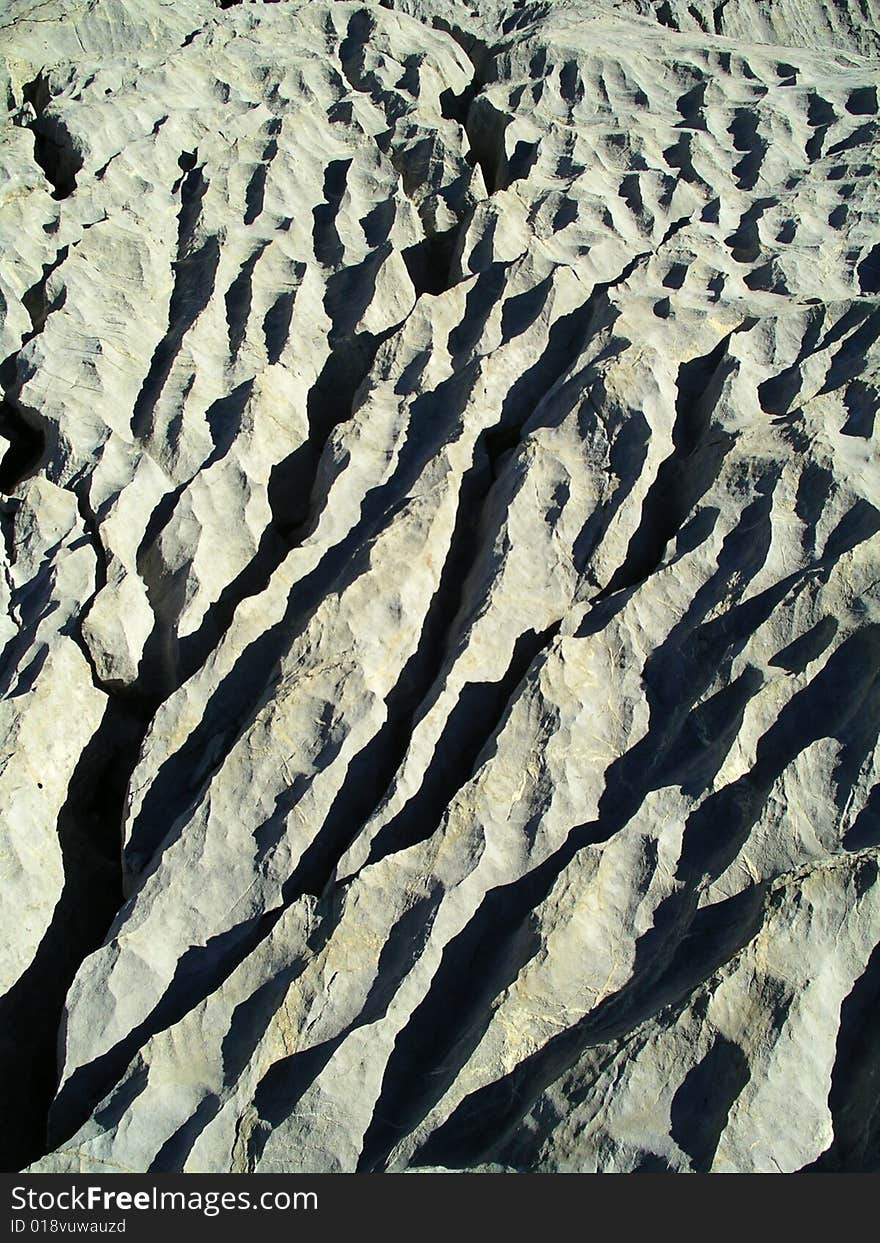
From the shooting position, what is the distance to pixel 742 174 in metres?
13.0

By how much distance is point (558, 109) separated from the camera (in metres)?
14.1

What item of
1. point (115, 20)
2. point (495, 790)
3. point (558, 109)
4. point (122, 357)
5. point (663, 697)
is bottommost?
point (495, 790)

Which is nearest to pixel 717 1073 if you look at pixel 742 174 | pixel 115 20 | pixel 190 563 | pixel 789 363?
pixel 190 563

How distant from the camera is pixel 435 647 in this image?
320 inches

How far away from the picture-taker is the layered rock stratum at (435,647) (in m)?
6.02

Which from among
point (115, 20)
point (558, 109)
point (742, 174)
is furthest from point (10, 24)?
point (742, 174)

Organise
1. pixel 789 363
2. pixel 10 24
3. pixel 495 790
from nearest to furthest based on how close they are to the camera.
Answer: pixel 495 790, pixel 789 363, pixel 10 24

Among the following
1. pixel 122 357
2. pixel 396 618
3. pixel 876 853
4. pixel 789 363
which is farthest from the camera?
pixel 122 357

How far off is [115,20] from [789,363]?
10650mm

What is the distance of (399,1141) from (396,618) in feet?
11.2

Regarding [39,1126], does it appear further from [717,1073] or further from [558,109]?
[558,109]

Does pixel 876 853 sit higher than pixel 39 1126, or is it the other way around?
pixel 876 853

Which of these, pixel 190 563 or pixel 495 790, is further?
pixel 190 563

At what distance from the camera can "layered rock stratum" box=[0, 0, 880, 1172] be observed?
602 centimetres
